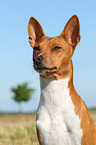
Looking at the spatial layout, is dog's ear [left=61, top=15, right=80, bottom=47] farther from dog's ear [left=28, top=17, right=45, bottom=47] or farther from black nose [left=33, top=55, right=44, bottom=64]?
black nose [left=33, top=55, right=44, bottom=64]

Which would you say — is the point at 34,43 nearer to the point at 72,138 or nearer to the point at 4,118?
the point at 72,138

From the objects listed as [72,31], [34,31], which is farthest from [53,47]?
[34,31]

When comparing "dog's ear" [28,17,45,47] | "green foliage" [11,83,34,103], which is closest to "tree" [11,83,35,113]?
"green foliage" [11,83,34,103]

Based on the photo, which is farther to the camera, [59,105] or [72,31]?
[72,31]

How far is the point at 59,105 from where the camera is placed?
490cm

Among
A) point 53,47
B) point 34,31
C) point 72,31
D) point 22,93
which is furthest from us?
point 22,93

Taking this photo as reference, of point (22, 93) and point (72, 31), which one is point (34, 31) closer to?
point (72, 31)

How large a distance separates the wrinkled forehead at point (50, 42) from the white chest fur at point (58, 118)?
26.0 inches

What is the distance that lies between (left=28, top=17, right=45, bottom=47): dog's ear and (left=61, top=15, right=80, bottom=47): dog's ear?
21.8 inches

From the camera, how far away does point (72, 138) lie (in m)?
4.86

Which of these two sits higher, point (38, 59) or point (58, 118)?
point (38, 59)

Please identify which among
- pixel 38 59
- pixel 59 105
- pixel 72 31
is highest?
pixel 72 31

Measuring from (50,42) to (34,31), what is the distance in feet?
2.55

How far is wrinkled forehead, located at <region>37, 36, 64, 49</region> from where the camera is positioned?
4.99m
